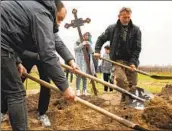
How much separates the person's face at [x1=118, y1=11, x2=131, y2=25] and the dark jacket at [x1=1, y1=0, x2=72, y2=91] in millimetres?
4478

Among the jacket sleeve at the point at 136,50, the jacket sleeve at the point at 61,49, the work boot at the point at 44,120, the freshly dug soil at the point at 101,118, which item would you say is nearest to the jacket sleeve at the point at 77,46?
the jacket sleeve at the point at 136,50

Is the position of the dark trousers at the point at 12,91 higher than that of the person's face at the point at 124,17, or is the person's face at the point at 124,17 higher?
the person's face at the point at 124,17

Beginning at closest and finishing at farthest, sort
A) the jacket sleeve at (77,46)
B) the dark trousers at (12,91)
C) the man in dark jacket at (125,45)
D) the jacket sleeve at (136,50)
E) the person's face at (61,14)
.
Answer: the dark trousers at (12,91)
the person's face at (61,14)
the man in dark jacket at (125,45)
the jacket sleeve at (136,50)
the jacket sleeve at (77,46)

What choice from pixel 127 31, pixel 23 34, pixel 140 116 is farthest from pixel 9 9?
pixel 127 31

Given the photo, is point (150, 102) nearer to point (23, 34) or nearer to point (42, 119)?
point (42, 119)

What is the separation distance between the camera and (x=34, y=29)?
485 cm

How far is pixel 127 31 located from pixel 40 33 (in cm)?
499

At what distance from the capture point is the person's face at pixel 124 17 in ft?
30.9

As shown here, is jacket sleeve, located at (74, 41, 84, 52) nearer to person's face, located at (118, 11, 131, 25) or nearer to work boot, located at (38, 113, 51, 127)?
person's face, located at (118, 11, 131, 25)

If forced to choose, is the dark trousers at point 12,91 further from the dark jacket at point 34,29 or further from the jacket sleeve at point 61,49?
the jacket sleeve at point 61,49

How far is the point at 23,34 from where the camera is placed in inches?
197

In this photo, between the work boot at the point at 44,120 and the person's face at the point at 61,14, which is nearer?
the person's face at the point at 61,14

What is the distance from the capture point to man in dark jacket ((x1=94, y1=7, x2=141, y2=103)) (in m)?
9.56

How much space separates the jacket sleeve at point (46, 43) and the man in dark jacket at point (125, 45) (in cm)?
466
